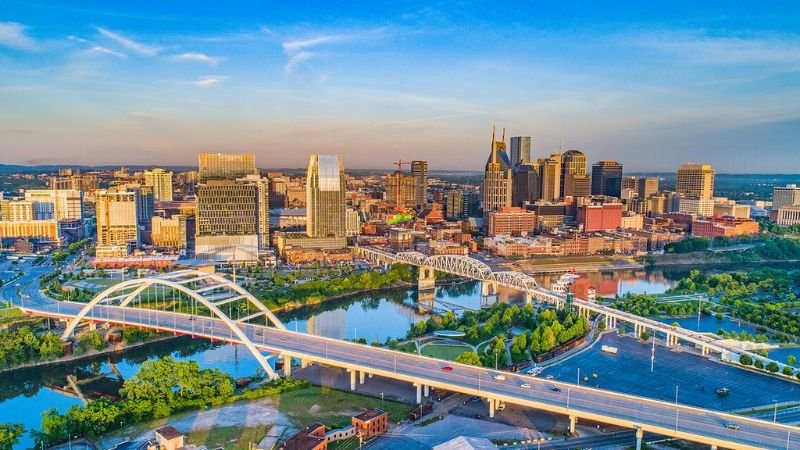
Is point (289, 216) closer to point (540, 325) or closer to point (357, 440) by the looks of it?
point (540, 325)

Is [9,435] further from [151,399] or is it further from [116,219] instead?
[116,219]

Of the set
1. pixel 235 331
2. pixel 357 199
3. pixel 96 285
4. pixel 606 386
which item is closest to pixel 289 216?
pixel 357 199

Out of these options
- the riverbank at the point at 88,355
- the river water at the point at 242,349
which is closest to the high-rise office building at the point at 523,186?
the river water at the point at 242,349

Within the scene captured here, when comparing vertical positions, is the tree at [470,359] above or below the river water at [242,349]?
above

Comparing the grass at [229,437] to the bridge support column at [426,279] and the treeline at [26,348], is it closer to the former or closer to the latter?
the treeline at [26,348]

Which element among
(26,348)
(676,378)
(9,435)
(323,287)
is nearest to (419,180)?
(323,287)

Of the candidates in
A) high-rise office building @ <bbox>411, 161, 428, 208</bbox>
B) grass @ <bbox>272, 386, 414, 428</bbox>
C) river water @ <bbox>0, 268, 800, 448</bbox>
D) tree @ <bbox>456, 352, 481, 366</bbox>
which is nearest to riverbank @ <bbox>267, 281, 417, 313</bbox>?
river water @ <bbox>0, 268, 800, 448</bbox>
